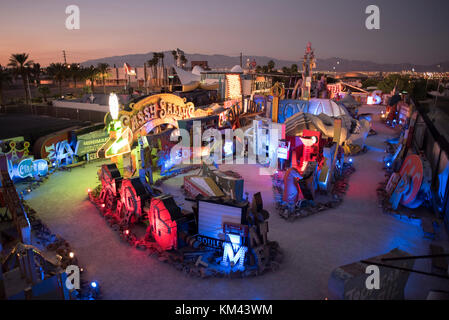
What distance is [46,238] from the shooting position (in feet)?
42.1

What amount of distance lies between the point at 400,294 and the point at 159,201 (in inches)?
330

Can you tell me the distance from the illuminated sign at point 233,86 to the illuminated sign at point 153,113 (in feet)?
53.1

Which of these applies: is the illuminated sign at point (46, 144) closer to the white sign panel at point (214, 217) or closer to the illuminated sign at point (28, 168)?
the illuminated sign at point (28, 168)

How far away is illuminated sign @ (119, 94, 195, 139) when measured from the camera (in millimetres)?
20656

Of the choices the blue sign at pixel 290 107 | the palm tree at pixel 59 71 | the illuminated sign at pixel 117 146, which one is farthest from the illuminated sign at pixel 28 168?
the palm tree at pixel 59 71

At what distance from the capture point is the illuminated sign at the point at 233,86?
133ft

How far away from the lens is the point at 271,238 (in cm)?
1309

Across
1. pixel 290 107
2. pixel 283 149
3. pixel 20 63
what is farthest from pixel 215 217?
pixel 20 63

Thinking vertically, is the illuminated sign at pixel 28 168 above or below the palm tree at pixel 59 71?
below

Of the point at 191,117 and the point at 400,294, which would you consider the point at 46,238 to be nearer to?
the point at 400,294

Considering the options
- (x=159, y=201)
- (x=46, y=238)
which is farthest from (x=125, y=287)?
(x=46, y=238)

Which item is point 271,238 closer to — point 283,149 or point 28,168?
point 283,149

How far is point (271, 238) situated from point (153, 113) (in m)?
13.4

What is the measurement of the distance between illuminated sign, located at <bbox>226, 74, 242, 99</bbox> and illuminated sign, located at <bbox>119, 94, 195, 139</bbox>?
1618 centimetres
